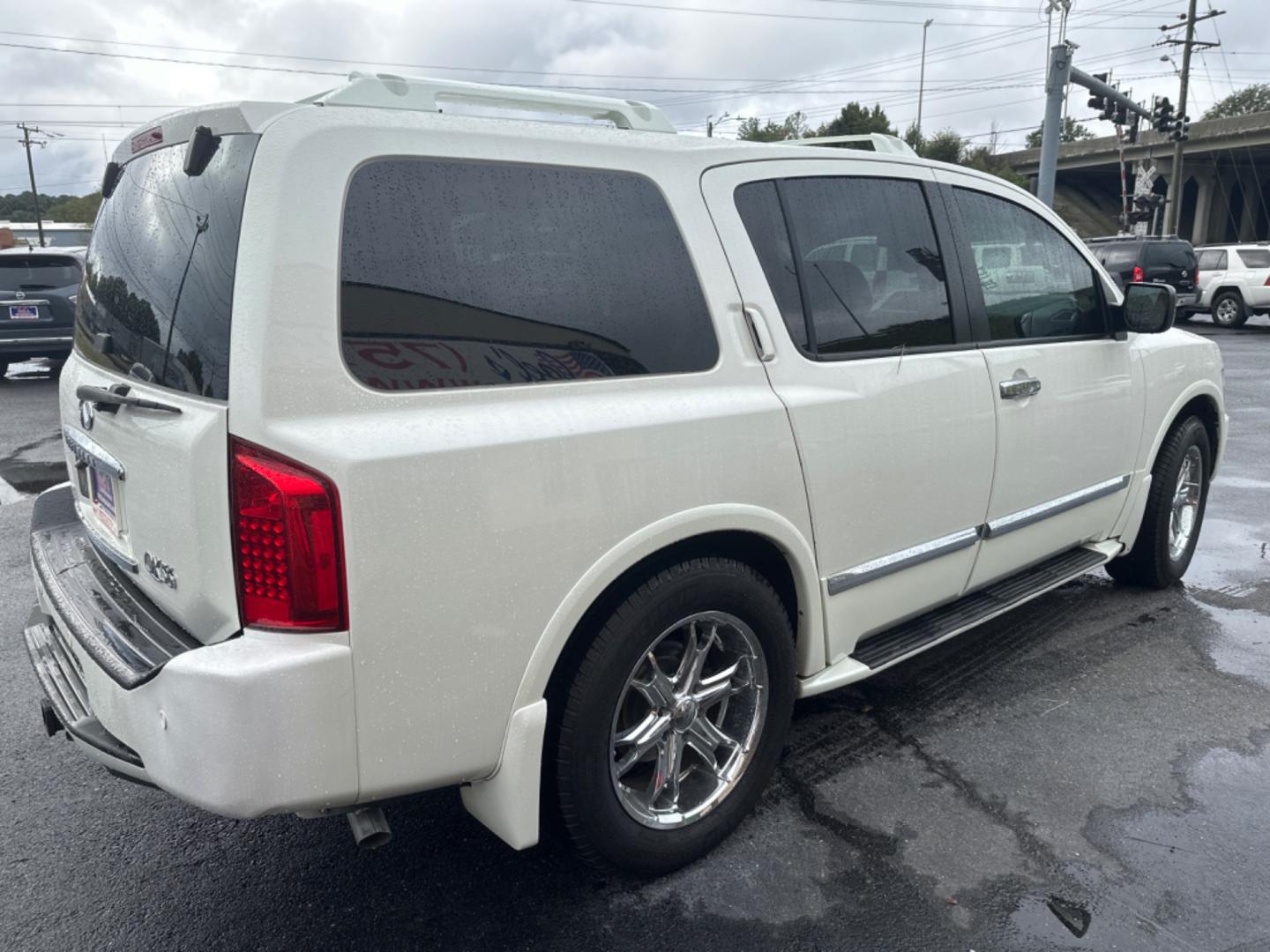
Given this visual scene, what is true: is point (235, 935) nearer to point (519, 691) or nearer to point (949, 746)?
point (519, 691)

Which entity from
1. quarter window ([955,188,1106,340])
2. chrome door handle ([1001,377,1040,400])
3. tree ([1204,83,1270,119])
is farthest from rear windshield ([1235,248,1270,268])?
tree ([1204,83,1270,119])

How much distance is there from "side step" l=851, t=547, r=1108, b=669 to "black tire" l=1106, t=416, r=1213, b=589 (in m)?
0.56

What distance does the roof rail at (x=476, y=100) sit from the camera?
7.04 feet

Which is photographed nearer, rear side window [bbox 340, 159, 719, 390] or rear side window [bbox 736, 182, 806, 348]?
rear side window [bbox 340, 159, 719, 390]

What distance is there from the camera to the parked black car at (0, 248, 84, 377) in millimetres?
11812

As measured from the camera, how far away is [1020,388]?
3398 millimetres

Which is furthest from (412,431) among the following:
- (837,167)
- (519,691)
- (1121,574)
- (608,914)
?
(1121,574)

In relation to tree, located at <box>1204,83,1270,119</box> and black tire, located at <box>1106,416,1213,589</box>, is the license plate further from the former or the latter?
tree, located at <box>1204,83,1270,119</box>

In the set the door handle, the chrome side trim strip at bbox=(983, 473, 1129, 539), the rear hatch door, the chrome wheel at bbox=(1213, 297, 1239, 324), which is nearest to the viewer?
the rear hatch door

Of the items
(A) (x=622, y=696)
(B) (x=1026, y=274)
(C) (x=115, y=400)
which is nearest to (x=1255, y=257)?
(B) (x=1026, y=274)

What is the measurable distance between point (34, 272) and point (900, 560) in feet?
41.0

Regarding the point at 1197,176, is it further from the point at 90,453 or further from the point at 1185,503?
the point at 90,453

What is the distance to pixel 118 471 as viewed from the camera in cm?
233

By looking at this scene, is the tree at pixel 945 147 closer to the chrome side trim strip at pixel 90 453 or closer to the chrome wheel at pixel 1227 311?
the chrome wheel at pixel 1227 311
